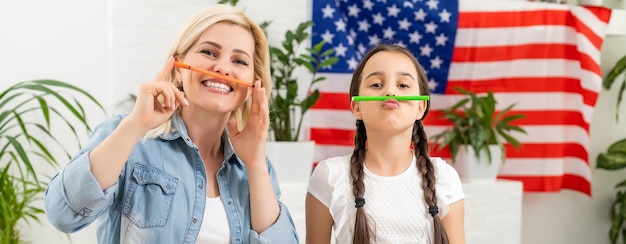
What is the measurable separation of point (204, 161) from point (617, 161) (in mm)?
2771

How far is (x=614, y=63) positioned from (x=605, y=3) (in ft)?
1.16

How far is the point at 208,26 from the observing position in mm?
1470

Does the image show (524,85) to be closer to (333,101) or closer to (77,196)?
(333,101)

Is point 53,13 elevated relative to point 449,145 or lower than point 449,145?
elevated

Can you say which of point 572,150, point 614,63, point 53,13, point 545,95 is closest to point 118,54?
point 53,13

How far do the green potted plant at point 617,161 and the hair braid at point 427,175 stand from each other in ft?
7.69

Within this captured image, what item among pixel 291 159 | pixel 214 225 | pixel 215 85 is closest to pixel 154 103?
pixel 215 85

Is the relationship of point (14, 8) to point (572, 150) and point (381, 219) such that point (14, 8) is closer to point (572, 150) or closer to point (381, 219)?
A: point (381, 219)

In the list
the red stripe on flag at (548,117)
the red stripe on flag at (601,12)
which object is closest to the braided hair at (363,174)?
the red stripe on flag at (548,117)

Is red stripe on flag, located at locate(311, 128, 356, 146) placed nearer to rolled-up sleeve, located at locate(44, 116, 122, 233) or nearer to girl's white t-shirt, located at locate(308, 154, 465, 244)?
girl's white t-shirt, located at locate(308, 154, 465, 244)

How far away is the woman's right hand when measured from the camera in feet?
4.18

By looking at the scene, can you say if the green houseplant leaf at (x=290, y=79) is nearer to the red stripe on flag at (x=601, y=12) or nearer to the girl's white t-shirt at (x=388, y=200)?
the girl's white t-shirt at (x=388, y=200)

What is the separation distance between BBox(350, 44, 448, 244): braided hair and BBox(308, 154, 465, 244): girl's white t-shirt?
0.02 meters

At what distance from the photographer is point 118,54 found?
3010 mm
